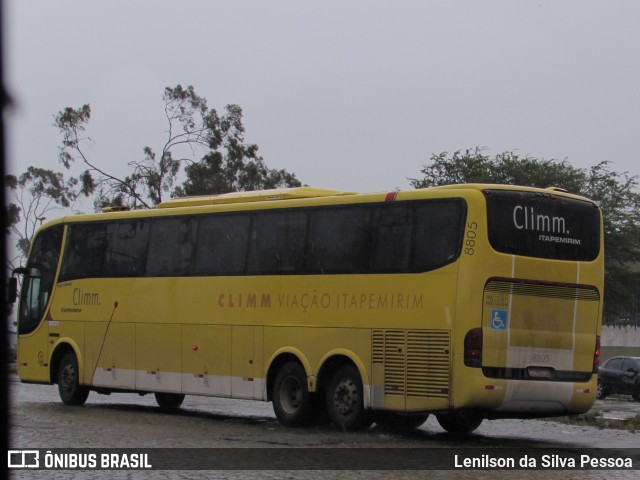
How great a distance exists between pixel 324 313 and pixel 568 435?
4.13 m

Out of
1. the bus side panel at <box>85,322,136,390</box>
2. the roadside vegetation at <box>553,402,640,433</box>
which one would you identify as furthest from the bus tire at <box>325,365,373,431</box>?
the bus side panel at <box>85,322,136,390</box>

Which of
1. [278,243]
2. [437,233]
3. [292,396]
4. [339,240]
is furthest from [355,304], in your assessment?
[278,243]

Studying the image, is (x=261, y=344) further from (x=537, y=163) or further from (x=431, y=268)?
(x=537, y=163)

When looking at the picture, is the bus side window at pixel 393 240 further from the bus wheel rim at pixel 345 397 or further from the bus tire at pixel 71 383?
the bus tire at pixel 71 383

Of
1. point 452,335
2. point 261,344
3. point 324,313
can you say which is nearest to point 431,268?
point 452,335

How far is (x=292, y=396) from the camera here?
16.4 m

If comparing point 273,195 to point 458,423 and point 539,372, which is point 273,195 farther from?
point 539,372

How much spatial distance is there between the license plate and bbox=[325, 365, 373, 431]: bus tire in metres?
2.34

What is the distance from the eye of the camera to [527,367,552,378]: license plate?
569 inches

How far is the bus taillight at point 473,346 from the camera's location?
13.9 m

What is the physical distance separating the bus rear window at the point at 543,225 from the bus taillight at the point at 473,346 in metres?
1.17

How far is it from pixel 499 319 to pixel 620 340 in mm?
41656

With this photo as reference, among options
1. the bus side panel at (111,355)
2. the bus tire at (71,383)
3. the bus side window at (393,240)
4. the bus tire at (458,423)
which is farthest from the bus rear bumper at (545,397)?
the bus tire at (71,383)

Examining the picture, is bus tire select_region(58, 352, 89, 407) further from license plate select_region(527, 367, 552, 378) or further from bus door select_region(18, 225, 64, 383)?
license plate select_region(527, 367, 552, 378)
